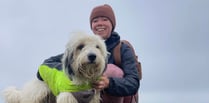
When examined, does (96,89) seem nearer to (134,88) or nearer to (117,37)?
(134,88)

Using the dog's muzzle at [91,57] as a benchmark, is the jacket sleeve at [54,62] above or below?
below

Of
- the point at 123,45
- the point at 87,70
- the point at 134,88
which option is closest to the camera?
the point at 87,70

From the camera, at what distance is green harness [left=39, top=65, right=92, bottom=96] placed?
761cm

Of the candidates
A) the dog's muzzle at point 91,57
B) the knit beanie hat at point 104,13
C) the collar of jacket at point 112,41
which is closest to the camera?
the dog's muzzle at point 91,57

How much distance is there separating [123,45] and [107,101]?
991mm

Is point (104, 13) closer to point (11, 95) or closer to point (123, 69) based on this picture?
point (123, 69)

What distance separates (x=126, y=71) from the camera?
8.10 meters

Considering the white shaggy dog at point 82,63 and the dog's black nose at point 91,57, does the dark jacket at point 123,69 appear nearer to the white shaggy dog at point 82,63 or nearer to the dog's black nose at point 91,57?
the white shaggy dog at point 82,63

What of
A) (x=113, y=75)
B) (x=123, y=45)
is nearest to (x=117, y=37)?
(x=123, y=45)

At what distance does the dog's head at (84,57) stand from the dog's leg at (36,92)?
932 mm

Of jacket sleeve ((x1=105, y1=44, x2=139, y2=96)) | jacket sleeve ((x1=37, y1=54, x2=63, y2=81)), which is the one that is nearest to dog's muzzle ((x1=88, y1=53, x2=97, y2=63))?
jacket sleeve ((x1=105, y1=44, x2=139, y2=96))

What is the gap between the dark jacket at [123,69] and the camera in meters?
7.77

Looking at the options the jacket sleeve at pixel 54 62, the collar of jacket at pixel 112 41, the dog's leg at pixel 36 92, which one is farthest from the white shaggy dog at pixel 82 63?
the collar of jacket at pixel 112 41

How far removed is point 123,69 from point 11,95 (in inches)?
80.3
